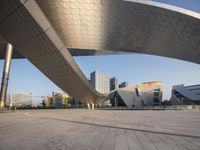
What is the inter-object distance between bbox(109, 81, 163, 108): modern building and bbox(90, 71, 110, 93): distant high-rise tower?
49162mm

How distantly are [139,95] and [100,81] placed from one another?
58321 millimetres

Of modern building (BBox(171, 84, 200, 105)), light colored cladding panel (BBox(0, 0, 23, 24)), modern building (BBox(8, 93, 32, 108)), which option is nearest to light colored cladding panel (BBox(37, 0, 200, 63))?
light colored cladding panel (BBox(0, 0, 23, 24))

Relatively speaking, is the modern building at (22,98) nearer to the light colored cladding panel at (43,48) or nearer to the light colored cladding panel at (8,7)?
the light colored cladding panel at (43,48)

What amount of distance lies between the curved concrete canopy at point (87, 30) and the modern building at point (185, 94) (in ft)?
155

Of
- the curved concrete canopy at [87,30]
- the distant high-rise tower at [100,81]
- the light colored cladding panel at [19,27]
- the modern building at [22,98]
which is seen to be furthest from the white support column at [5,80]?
the distant high-rise tower at [100,81]

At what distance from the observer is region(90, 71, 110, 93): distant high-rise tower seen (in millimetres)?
126919

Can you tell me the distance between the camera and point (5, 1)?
42.4 ft

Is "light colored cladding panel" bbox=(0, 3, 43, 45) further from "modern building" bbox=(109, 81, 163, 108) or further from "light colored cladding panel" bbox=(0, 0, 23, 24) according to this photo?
"modern building" bbox=(109, 81, 163, 108)

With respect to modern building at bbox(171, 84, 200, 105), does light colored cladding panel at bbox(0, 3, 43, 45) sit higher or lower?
higher

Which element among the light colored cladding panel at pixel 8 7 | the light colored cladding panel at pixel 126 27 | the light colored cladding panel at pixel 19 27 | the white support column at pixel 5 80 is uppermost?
the light colored cladding panel at pixel 126 27

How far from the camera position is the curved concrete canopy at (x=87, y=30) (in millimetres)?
16100

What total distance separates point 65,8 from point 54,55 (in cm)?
597

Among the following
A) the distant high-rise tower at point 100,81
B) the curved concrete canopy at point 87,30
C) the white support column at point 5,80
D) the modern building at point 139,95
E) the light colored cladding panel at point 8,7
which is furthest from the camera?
the distant high-rise tower at point 100,81

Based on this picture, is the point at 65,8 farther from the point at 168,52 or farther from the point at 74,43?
the point at 168,52
